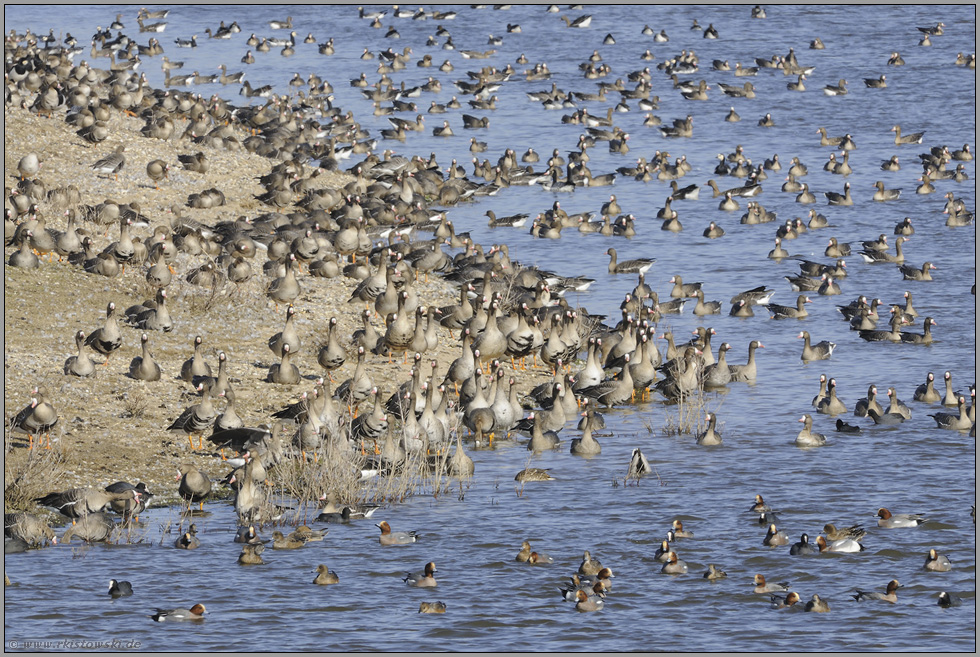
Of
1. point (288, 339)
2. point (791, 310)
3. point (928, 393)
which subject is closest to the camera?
point (288, 339)

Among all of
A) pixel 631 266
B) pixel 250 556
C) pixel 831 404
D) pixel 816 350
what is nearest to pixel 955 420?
pixel 831 404

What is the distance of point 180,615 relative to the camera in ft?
60.9

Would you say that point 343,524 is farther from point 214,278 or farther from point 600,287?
point 600,287

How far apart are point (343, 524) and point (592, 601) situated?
198 inches

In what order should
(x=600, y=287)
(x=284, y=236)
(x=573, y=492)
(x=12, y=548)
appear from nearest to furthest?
(x=12, y=548), (x=573, y=492), (x=284, y=236), (x=600, y=287)

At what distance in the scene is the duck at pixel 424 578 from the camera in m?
20.0

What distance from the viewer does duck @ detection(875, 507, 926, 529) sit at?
22.7 metres

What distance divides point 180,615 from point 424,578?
11.6 ft

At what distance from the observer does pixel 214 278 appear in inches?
1219

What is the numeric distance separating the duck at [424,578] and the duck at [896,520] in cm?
780

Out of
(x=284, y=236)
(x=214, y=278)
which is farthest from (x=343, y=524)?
(x=284, y=236)

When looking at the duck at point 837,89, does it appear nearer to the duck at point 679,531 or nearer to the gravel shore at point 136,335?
the gravel shore at point 136,335

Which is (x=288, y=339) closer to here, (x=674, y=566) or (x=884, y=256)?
(x=674, y=566)

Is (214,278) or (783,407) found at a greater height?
(214,278)
